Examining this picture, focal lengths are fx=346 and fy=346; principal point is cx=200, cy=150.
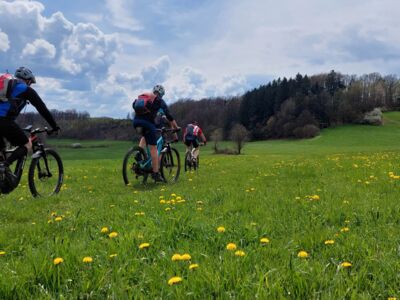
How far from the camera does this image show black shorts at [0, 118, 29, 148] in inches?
244

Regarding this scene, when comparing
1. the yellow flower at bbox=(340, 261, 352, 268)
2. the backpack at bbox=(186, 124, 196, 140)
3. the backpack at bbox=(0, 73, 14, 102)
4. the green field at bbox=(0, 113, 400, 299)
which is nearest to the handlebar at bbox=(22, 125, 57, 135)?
the backpack at bbox=(0, 73, 14, 102)

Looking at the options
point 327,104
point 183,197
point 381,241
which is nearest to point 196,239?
point 381,241

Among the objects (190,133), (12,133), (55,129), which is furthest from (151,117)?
(190,133)

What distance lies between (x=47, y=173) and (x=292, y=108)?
337 ft

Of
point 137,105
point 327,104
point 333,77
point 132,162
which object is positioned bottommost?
A: point 132,162

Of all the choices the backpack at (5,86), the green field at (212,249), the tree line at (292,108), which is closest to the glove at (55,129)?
the backpack at (5,86)

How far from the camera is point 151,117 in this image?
922 centimetres

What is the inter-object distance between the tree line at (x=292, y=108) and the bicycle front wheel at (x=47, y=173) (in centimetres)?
7581

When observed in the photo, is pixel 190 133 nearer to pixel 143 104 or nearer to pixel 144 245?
pixel 143 104

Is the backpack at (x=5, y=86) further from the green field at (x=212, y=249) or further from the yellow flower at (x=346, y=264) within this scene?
the yellow flower at (x=346, y=264)

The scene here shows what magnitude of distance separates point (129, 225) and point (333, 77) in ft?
429

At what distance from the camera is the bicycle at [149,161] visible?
931 centimetres

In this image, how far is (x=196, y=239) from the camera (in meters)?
3.87

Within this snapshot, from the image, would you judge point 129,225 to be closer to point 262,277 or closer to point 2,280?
point 2,280
